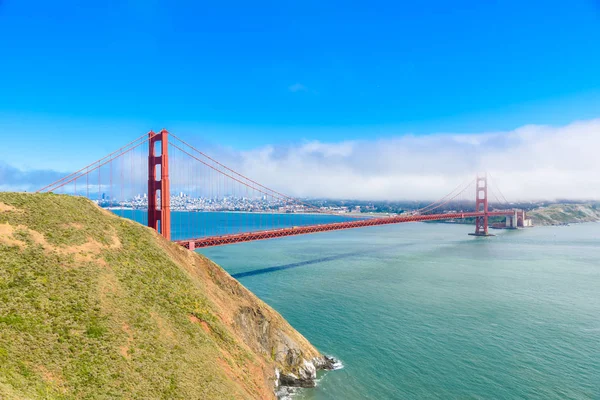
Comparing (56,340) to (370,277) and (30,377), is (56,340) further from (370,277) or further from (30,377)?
(370,277)

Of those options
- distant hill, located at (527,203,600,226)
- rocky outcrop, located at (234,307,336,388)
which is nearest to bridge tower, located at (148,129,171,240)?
rocky outcrop, located at (234,307,336,388)

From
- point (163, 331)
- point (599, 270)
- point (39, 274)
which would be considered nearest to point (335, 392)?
point (163, 331)

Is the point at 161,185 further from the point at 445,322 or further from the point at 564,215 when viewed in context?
the point at 564,215

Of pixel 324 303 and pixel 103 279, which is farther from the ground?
pixel 103 279

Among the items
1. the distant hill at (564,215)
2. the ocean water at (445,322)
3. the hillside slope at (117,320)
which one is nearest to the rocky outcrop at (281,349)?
the hillside slope at (117,320)

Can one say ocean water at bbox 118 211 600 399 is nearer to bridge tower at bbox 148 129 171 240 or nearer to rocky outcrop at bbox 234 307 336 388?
rocky outcrop at bbox 234 307 336 388

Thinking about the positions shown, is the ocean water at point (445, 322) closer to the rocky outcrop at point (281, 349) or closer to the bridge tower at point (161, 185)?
the rocky outcrop at point (281, 349)

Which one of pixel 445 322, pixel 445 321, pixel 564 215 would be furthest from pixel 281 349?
pixel 564 215
